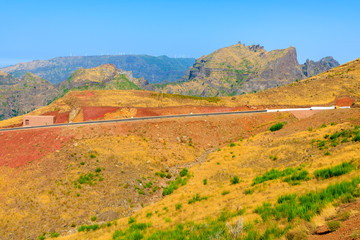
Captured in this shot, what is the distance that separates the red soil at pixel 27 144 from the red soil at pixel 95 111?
17.8 m

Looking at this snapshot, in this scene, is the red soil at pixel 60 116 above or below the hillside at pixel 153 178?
above

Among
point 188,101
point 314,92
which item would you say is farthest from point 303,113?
point 188,101

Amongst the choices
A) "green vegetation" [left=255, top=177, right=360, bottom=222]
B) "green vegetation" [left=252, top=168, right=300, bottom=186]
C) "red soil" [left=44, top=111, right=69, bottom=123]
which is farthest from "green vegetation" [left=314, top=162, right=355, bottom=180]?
"red soil" [left=44, top=111, right=69, bottom=123]

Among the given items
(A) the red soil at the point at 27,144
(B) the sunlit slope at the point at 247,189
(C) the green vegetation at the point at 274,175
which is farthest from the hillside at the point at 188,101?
(C) the green vegetation at the point at 274,175

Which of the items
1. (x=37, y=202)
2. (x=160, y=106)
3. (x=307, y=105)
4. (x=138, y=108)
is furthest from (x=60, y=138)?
(x=307, y=105)

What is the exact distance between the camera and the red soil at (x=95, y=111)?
188 ft

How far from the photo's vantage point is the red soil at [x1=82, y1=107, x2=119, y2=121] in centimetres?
5742

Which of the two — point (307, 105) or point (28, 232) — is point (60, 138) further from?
point (307, 105)

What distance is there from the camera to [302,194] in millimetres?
12422

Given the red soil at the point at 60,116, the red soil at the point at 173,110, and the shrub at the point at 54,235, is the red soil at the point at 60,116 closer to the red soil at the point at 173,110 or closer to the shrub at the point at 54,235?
the red soil at the point at 173,110

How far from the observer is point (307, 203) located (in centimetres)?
1082

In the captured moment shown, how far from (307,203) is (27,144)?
40.6 m

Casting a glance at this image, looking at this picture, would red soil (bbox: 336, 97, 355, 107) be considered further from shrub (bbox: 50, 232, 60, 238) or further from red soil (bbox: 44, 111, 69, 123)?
red soil (bbox: 44, 111, 69, 123)

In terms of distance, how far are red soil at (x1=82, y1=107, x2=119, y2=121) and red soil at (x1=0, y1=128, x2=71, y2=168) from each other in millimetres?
17781
